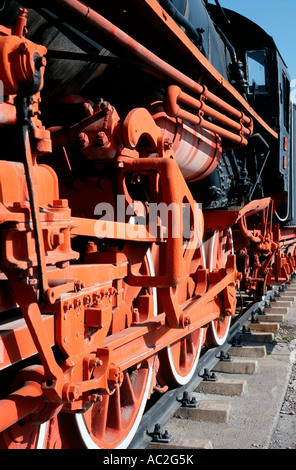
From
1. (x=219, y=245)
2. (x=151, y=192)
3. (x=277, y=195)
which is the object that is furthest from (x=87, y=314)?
(x=277, y=195)

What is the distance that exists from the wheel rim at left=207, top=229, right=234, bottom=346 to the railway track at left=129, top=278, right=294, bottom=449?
11 centimetres

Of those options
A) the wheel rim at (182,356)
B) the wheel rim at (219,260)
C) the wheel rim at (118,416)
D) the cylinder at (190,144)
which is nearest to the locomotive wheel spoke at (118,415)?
the wheel rim at (118,416)

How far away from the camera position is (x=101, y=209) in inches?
109

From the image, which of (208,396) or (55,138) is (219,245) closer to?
(208,396)

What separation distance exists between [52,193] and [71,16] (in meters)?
0.73

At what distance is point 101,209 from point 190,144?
3.59 feet

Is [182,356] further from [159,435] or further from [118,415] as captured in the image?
[118,415]

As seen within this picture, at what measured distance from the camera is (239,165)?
213 inches

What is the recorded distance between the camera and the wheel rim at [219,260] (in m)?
4.86

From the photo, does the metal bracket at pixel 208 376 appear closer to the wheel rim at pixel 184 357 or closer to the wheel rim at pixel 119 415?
the wheel rim at pixel 184 357

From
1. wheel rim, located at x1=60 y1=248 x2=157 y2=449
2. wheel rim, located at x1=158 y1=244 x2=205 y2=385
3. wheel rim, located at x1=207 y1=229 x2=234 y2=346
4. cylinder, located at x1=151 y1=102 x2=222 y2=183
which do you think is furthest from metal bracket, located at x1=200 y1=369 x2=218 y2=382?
cylinder, located at x1=151 y1=102 x2=222 y2=183

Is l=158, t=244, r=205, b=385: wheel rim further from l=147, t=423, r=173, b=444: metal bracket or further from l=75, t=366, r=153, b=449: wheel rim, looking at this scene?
l=147, t=423, r=173, b=444: metal bracket

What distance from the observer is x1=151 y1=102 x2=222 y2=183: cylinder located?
127 inches
